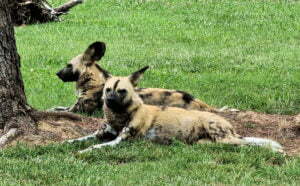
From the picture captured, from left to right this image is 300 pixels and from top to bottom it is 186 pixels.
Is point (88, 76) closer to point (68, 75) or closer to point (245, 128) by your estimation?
point (68, 75)

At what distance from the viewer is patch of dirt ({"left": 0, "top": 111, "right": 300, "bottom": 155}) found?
7.27m

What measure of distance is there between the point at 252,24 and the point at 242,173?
11240 millimetres

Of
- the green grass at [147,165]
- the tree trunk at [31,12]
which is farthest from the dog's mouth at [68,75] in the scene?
the tree trunk at [31,12]

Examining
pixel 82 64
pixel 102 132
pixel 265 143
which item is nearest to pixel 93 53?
pixel 82 64

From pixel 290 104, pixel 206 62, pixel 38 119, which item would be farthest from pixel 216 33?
pixel 38 119

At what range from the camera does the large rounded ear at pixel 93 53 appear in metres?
9.29

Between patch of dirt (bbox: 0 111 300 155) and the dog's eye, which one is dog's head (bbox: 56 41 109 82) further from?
the dog's eye

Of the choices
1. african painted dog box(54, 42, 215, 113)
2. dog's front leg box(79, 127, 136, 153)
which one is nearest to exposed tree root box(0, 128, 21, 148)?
dog's front leg box(79, 127, 136, 153)

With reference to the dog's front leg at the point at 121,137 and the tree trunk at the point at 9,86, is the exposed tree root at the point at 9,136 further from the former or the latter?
the dog's front leg at the point at 121,137

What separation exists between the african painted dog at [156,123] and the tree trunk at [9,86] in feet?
2.30

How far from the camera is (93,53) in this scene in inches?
370

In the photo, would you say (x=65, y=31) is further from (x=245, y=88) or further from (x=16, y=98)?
(x=16, y=98)

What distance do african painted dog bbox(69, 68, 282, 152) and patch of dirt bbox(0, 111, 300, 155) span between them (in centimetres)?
42

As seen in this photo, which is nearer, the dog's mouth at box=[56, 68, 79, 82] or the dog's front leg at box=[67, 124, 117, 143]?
the dog's front leg at box=[67, 124, 117, 143]
